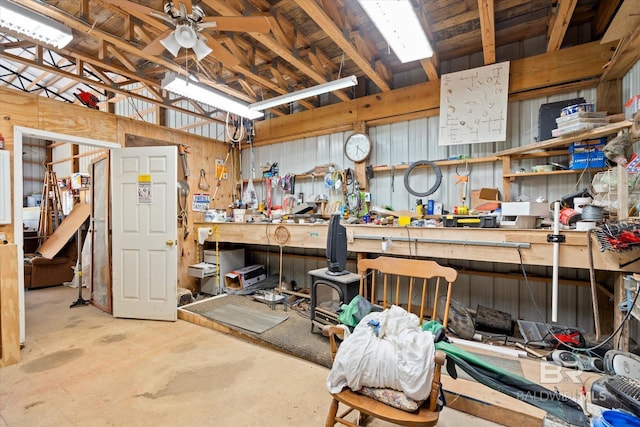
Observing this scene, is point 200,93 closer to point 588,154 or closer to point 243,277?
point 243,277

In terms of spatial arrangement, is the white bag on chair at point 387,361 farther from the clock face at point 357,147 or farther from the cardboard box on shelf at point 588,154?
the clock face at point 357,147

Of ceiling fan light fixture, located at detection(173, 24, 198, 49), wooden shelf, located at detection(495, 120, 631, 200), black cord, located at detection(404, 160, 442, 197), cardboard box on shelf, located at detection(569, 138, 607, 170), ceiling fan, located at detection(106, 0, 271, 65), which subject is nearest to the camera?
ceiling fan, located at detection(106, 0, 271, 65)

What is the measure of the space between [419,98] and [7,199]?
186 inches

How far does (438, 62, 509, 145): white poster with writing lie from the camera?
3.32m

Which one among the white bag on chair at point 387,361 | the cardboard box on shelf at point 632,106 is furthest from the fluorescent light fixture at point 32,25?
the cardboard box on shelf at point 632,106

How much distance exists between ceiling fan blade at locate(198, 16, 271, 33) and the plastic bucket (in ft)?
9.57

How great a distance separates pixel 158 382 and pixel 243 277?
237cm

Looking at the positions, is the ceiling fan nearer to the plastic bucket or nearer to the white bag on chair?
the white bag on chair

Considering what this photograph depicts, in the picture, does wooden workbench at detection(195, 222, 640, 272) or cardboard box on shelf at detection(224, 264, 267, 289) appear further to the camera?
cardboard box on shelf at detection(224, 264, 267, 289)

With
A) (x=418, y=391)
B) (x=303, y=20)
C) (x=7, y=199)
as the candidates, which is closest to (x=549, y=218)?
(x=418, y=391)

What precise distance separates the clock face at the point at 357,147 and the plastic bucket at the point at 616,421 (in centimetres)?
350

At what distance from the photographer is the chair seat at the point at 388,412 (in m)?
1.30

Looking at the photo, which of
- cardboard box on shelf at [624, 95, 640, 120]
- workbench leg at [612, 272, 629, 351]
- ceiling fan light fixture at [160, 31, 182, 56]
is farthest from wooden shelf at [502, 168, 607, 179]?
ceiling fan light fixture at [160, 31, 182, 56]

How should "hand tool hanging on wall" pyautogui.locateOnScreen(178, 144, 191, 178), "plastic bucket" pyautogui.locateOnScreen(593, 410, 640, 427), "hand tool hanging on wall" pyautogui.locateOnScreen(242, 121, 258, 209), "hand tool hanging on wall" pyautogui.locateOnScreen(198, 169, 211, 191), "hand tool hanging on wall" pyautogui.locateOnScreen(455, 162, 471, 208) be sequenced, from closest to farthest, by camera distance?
"plastic bucket" pyautogui.locateOnScreen(593, 410, 640, 427), "hand tool hanging on wall" pyautogui.locateOnScreen(455, 162, 471, 208), "hand tool hanging on wall" pyautogui.locateOnScreen(178, 144, 191, 178), "hand tool hanging on wall" pyautogui.locateOnScreen(198, 169, 211, 191), "hand tool hanging on wall" pyautogui.locateOnScreen(242, 121, 258, 209)
